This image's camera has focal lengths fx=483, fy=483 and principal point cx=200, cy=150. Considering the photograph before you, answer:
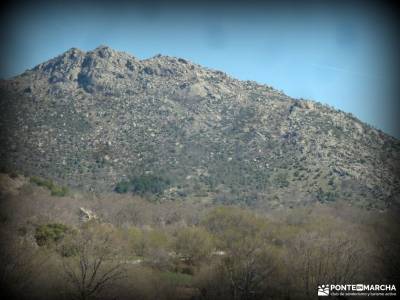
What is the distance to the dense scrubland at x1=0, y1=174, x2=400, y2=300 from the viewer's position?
21.6 m

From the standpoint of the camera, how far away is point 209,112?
93438 millimetres

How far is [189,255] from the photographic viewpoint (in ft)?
112

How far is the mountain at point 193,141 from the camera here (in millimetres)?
70375

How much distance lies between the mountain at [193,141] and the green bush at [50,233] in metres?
28.8

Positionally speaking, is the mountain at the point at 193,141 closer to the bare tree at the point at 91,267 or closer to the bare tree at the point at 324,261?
the bare tree at the point at 324,261

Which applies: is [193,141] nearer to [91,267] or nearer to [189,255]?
[189,255]

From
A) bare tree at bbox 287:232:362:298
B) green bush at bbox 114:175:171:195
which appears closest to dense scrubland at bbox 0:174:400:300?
bare tree at bbox 287:232:362:298

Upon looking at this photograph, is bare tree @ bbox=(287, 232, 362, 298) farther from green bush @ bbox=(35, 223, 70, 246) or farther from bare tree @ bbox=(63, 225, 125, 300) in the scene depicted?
green bush @ bbox=(35, 223, 70, 246)

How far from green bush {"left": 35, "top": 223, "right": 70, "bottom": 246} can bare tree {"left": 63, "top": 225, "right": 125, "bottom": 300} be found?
8.73 feet

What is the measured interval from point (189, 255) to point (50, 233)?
31.6 feet

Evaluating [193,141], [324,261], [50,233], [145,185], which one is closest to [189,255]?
[50,233]

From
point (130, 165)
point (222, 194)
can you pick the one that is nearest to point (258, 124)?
point (222, 194)

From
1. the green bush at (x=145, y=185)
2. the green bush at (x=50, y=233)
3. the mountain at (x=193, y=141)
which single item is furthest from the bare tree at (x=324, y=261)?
the green bush at (x=145, y=185)

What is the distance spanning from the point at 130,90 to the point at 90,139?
68.1 ft
